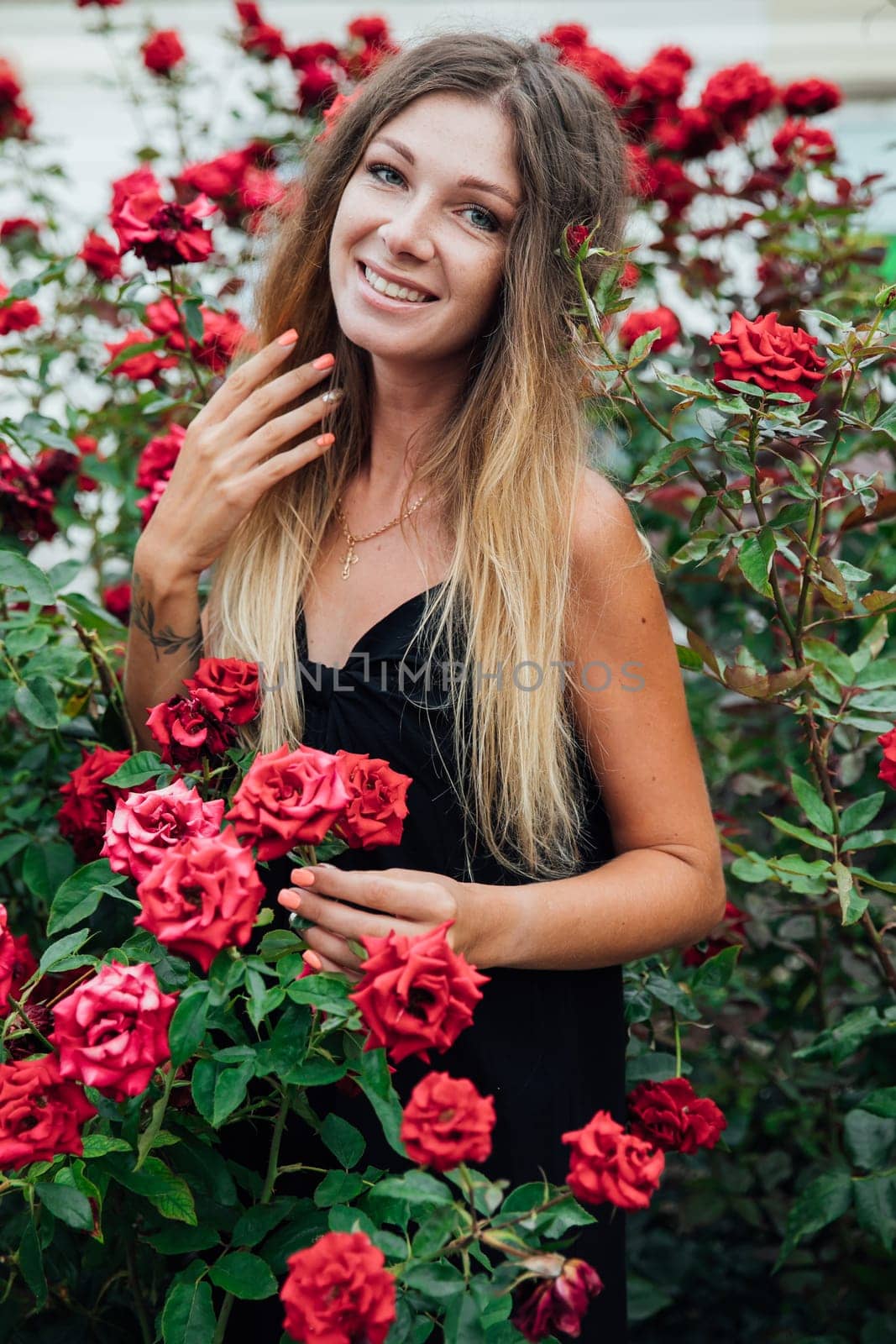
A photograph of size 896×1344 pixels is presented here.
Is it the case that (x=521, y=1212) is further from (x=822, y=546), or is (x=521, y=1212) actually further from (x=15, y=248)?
(x=15, y=248)

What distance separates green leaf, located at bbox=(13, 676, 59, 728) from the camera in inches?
59.7

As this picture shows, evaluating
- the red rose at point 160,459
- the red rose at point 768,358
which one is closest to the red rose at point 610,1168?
the red rose at point 768,358

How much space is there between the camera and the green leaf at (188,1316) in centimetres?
108

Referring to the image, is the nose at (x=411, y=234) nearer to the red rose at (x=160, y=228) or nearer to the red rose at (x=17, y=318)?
the red rose at (x=160, y=228)

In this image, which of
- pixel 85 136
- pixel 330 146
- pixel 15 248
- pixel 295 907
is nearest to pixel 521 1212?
pixel 295 907

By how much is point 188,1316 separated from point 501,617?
0.77 meters

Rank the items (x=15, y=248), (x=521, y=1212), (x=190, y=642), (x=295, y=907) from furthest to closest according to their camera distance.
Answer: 1. (x=15, y=248)
2. (x=190, y=642)
3. (x=295, y=907)
4. (x=521, y=1212)

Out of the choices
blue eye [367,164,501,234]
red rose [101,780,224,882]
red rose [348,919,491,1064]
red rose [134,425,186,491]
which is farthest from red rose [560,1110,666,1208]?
red rose [134,425,186,491]

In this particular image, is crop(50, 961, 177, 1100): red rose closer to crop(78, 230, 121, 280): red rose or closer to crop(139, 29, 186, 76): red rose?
crop(78, 230, 121, 280): red rose

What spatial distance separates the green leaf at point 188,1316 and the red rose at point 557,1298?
321 mm

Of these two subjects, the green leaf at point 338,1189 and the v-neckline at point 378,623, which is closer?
the green leaf at point 338,1189

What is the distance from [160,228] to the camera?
160 cm

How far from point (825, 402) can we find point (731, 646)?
444 millimetres

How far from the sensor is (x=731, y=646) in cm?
224
